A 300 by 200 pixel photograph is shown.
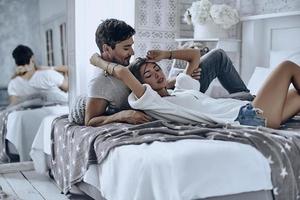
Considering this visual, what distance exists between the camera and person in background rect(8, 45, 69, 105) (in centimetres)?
338

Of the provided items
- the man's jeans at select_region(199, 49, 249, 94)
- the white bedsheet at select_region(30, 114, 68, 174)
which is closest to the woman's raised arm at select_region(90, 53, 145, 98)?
the man's jeans at select_region(199, 49, 249, 94)

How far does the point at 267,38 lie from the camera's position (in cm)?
378

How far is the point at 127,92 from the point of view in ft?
7.88

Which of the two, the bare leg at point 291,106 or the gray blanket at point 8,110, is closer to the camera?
the bare leg at point 291,106

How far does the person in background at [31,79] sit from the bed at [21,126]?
0.08 m

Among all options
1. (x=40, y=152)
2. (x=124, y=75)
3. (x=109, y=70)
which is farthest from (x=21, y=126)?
(x=124, y=75)

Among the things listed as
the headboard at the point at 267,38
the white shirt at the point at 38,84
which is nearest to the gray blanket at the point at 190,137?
the white shirt at the point at 38,84

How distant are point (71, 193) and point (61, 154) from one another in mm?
232

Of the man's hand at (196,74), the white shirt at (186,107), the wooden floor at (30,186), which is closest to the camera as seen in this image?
the white shirt at (186,107)

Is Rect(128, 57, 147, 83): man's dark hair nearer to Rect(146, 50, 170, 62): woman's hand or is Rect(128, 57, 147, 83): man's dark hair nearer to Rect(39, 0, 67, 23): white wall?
Rect(146, 50, 170, 62): woman's hand

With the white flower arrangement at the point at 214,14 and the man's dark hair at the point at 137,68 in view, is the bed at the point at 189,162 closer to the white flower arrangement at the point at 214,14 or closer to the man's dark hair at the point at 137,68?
the man's dark hair at the point at 137,68

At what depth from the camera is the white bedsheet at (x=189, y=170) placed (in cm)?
154

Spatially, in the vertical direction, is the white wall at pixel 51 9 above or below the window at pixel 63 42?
above

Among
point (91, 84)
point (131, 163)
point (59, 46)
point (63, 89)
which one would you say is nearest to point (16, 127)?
point (63, 89)
